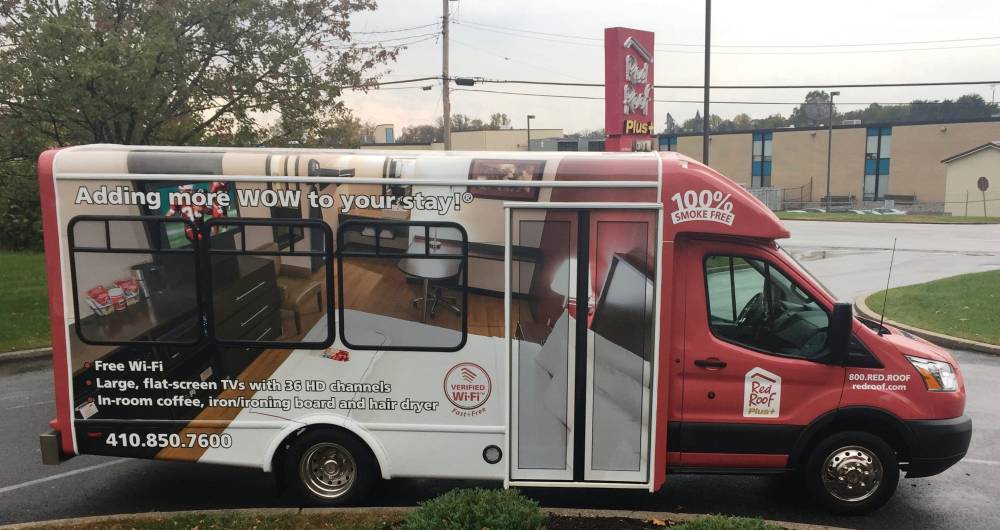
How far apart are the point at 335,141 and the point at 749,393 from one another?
43.2ft

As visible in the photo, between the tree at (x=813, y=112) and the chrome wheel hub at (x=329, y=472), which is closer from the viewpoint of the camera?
the chrome wheel hub at (x=329, y=472)

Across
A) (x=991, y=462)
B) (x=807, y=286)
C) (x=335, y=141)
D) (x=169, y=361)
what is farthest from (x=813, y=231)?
(x=169, y=361)

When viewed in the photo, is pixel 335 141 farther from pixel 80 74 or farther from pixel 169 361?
pixel 169 361

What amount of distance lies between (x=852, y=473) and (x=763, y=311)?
144 centimetres

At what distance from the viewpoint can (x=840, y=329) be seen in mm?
5312

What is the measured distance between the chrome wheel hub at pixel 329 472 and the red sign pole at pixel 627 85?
1607cm

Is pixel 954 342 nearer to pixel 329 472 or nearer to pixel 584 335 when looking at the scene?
pixel 584 335

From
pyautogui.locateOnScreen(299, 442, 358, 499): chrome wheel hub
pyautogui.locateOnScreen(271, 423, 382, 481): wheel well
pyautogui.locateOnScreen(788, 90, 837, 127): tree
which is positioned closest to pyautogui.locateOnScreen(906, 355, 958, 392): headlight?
pyautogui.locateOnScreen(271, 423, 382, 481): wheel well

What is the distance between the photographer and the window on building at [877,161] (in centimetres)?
6253

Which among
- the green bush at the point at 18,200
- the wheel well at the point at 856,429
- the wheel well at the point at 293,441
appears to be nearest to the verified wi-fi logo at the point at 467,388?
the wheel well at the point at 293,441

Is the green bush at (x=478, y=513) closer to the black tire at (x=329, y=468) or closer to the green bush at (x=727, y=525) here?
the green bush at (x=727, y=525)

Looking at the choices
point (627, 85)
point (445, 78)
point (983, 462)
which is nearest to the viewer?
point (983, 462)

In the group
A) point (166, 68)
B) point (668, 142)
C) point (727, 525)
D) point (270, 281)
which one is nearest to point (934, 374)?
point (727, 525)

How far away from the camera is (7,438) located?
7863mm
